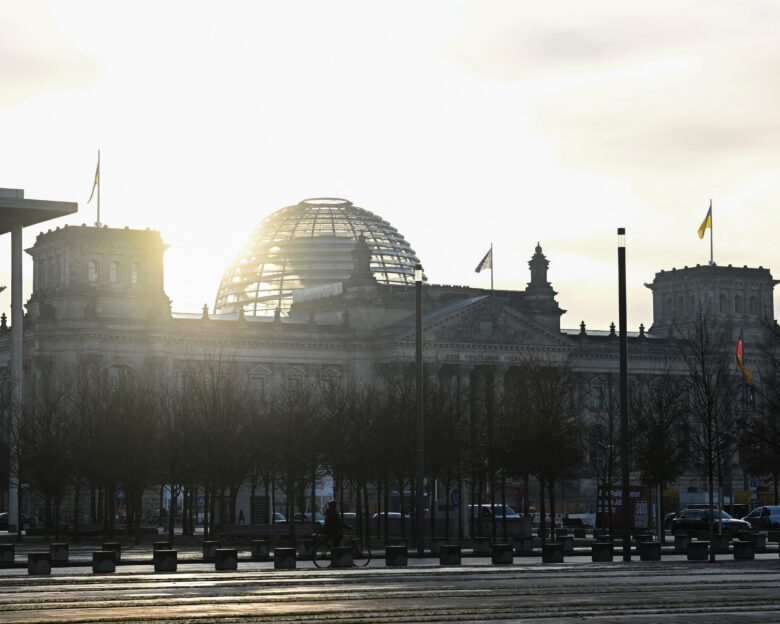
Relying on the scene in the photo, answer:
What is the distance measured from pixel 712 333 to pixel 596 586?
120 m

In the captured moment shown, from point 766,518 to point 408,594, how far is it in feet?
203

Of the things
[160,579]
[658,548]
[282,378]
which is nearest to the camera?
[160,579]

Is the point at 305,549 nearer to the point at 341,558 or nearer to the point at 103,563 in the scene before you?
the point at 341,558

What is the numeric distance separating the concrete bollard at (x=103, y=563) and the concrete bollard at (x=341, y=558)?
6259mm

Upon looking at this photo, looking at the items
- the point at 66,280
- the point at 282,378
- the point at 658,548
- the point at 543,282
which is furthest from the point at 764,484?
the point at 658,548

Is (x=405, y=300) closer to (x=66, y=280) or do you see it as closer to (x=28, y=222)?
(x=66, y=280)

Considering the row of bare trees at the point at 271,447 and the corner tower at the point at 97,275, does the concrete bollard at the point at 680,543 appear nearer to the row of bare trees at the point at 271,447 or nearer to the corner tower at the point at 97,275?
the row of bare trees at the point at 271,447

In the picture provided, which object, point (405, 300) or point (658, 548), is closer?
point (658, 548)

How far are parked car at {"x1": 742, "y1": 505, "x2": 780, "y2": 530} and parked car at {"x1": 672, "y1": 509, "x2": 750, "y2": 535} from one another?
3.43 m

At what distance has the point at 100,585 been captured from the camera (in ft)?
125

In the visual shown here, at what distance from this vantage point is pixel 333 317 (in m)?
146

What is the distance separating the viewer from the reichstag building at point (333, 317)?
128125 mm

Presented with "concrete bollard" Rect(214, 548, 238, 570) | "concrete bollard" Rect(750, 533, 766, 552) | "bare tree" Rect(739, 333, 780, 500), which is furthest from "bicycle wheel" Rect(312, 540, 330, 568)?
"concrete bollard" Rect(750, 533, 766, 552)

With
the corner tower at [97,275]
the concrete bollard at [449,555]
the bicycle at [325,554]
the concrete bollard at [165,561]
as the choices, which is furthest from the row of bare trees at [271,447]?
the corner tower at [97,275]
